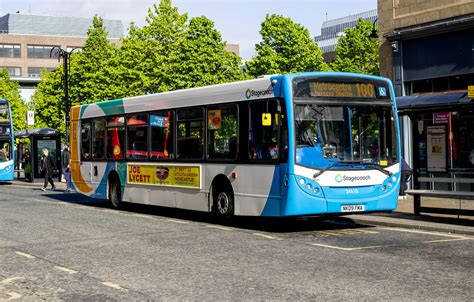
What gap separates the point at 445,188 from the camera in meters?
17.0

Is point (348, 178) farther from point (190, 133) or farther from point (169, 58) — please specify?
point (169, 58)

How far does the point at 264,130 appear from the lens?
1328 cm

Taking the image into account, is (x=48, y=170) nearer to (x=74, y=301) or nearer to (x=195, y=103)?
(x=195, y=103)

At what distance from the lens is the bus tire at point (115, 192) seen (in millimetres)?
19312

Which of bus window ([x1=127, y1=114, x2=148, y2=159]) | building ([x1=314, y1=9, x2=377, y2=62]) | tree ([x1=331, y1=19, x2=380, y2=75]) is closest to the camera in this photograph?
bus window ([x1=127, y1=114, x2=148, y2=159])

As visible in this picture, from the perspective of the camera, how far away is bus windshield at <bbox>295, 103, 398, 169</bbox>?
41.8ft

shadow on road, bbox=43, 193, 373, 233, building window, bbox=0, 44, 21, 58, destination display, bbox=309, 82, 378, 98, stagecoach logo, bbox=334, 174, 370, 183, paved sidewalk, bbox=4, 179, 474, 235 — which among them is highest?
building window, bbox=0, 44, 21, 58

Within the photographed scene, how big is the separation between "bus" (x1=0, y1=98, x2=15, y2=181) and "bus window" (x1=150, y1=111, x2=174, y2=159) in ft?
70.5

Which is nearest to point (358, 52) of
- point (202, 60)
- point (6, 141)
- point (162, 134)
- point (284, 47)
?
point (284, 47)

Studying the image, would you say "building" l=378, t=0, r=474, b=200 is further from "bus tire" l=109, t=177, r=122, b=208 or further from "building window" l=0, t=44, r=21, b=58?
"building window" l=0, t=44, r=21, b=58

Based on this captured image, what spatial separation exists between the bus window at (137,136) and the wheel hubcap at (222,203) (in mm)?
3390

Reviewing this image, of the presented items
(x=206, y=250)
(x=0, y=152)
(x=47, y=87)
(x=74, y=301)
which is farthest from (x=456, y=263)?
(x=47, y=87)

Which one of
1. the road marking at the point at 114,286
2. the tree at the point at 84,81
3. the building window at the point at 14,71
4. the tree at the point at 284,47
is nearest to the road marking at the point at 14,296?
the road marking at the point at 114,286

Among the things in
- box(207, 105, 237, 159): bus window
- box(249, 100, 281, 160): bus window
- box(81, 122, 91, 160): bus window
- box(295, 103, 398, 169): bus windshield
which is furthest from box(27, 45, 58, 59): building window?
box(295, 103, 398, 169): bus windshield
